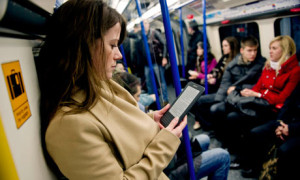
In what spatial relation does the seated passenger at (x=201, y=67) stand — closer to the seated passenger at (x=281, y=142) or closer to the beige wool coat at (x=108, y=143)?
the seated passenger at (x=281, y=142)

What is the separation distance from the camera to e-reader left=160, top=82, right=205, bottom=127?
1.10 metres

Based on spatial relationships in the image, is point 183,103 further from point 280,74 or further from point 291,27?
point 291,27

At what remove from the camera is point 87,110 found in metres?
0.81

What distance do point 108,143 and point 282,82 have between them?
2528mm

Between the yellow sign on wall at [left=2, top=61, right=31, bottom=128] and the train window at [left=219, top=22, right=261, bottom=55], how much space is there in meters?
3.84

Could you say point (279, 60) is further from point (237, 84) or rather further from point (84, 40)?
point (84, 40)

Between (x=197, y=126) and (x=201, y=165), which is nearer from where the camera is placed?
(x=201, y=165)

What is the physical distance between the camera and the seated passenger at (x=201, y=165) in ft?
4.80

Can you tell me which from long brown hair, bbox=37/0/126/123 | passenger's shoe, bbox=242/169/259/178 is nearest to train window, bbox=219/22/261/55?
passenger's shoe, bbox=242/169/259/178

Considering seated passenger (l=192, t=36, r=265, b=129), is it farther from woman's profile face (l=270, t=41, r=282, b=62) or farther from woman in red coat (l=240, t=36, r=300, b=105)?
woman's profile face (l=270, t=41, r=282, b=62)

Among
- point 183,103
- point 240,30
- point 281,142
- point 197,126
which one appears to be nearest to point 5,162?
point 183,103

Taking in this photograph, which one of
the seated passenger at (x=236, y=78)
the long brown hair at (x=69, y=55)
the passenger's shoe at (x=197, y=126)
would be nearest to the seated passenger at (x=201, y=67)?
the seated passenger at (x=236, y=78)

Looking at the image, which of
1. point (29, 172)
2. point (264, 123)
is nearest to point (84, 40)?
point (29, 172)

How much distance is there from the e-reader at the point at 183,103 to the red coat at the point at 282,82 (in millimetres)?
1879
